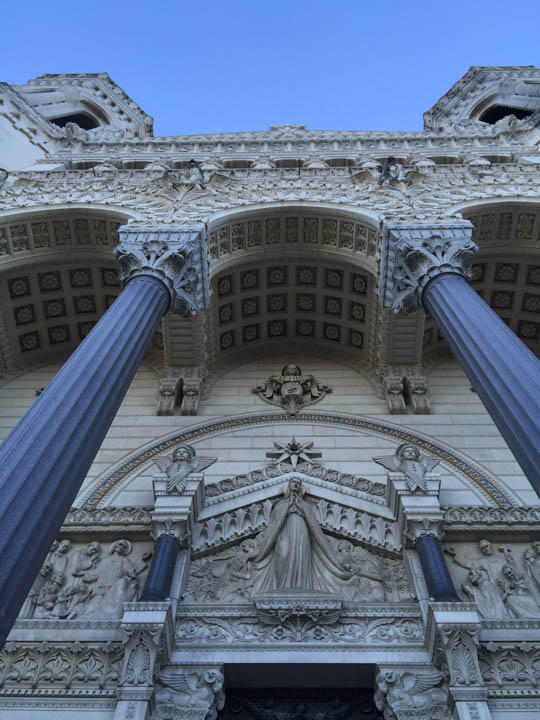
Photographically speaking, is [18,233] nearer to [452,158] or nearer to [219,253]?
[219,253]

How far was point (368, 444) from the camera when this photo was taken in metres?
12.8

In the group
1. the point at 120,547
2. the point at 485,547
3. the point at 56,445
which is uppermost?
the point at 485,547

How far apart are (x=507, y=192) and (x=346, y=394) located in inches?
238

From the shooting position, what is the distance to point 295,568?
9.25 metres

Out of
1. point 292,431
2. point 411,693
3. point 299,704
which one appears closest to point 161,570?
point 299,704

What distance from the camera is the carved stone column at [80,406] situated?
5.53 meters

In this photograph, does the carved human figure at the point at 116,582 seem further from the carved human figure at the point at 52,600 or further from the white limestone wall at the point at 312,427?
the white limestone wall at the point at 312,427

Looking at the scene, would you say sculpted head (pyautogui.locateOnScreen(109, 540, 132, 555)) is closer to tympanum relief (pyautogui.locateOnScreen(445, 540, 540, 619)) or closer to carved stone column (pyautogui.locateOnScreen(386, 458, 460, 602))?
carved stone column (pyautogui.locateOnScreen(386, 458, 460, 602))

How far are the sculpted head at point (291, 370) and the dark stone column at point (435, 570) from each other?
6.26 meters

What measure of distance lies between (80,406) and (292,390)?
742 centimetres

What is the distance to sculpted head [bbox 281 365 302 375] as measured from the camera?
14859 mm

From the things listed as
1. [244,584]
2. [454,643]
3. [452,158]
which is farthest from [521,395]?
[452,158]

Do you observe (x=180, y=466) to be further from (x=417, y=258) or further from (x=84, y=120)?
(x=84, y=120)

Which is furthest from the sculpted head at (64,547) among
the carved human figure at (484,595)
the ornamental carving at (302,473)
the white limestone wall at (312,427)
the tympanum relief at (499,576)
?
the carved human figure at (484,595)
